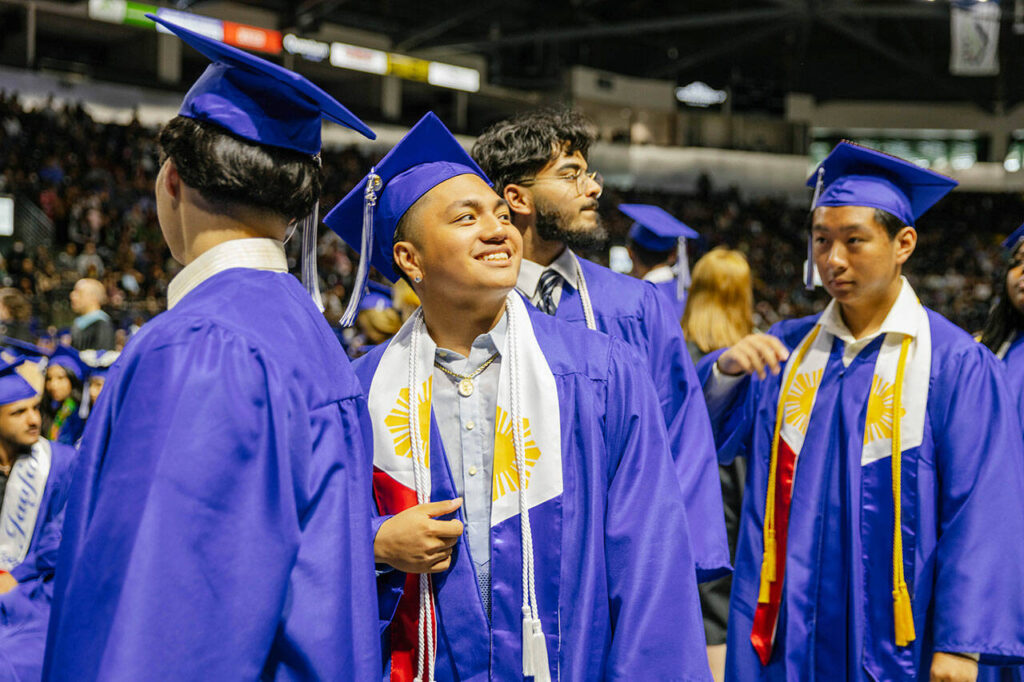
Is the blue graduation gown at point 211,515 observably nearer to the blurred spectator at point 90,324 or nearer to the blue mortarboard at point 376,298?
the blue mortarboard at point 376,298

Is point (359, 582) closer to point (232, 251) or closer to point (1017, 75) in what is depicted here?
point (232, 251)

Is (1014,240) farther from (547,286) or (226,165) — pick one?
(226,165)

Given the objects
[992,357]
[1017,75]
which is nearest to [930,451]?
[992,357]

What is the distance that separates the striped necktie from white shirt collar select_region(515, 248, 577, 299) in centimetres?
1

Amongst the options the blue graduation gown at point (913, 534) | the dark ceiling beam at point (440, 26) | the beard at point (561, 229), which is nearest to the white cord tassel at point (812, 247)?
the blue graduation gown at point (913, 534)

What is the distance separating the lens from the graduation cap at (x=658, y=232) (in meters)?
5.10

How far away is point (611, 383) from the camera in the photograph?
206 cm

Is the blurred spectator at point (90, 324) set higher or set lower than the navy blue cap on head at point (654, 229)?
lower

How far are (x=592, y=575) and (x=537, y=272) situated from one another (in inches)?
48.9

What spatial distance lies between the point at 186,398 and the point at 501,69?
2718 centimetres

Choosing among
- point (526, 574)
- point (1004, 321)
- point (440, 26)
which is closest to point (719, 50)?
point (440, 26)

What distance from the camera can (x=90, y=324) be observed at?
25.6 ft

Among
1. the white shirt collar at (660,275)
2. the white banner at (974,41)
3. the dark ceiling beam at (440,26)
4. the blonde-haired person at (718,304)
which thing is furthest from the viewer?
the dark ceiling beam at (440,26)

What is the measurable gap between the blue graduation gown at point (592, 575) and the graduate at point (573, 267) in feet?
2.92
